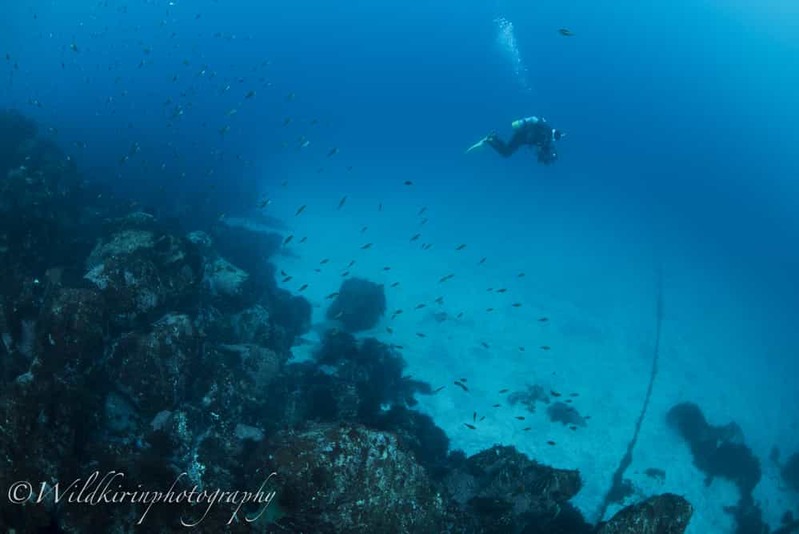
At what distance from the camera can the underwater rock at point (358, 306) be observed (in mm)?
21125

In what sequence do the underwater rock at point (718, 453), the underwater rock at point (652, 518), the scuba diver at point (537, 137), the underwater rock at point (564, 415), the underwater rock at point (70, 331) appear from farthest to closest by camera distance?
the underwater rock at point (718, 453) < the underwater rock at point (564, 415) < the scuba diver at point (537, 137) < the underwater rock at point (652, 518) < the underwater rock at point (70, 331)

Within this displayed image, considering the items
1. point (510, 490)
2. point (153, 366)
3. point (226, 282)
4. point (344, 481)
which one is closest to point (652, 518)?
point (510, 490)

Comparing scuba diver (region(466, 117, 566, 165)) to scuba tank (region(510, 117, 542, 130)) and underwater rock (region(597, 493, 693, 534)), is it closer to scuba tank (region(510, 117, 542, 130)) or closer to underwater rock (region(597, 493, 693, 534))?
scuba tank (region(510, 117, 542, 130))

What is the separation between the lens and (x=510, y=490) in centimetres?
946

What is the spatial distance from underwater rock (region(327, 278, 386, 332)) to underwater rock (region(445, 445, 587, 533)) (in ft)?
37.3

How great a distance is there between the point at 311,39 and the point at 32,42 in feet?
272

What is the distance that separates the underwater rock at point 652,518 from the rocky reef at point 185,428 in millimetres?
31

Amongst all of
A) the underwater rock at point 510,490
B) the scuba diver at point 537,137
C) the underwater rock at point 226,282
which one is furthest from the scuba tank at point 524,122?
the underwater rock at point 510,490

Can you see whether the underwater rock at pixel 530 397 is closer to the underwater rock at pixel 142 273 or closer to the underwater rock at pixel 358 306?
the underwater rock at pixel 358 306

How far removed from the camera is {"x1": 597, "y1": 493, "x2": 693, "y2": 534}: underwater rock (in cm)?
778

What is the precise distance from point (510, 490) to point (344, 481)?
15.8 ft

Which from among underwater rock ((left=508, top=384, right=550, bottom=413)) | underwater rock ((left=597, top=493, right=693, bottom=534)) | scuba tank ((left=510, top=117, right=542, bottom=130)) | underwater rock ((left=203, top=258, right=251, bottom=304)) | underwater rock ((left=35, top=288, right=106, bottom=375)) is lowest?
underwater rock ((left=508, top=384, right=550, bottom=413))

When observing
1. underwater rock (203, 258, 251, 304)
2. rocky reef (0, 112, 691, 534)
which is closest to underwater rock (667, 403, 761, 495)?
rocky reef (0, 112, 691, 534)

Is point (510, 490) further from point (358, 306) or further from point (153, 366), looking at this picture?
point (358, 306)
